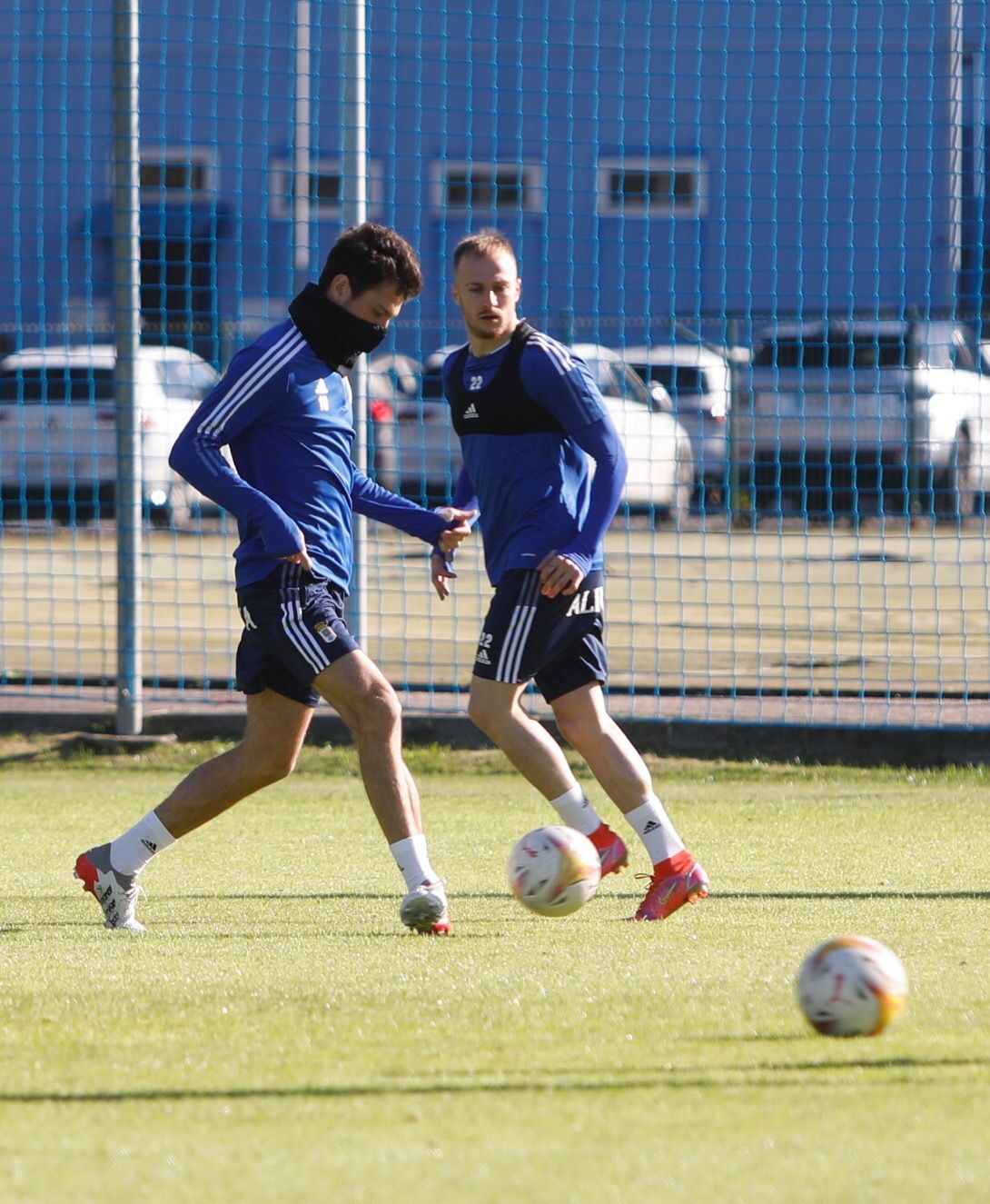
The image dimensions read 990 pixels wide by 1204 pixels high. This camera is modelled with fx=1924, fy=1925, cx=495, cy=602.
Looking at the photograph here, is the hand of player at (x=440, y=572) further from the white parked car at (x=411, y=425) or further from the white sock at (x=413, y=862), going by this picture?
the white parked car at (x=411, y=425)

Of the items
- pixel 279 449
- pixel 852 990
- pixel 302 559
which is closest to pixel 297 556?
pixel 302 559

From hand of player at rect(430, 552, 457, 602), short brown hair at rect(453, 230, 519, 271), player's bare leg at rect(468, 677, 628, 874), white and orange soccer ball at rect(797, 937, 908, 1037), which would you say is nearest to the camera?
white and orange soccer ball at rect(797, 937, 908, 1037)

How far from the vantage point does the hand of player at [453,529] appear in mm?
6203

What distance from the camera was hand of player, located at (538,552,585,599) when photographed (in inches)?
227

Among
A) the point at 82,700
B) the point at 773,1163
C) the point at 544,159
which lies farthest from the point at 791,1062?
the point at 544,159

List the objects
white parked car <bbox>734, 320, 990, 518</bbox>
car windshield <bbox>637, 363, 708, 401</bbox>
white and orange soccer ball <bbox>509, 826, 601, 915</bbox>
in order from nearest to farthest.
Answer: white and orange soccer ball <bbox>509, 826, 601, 915</bbox> < white parked car <bbox>734, 320, 990, 518</bbox> < car windshield <bbox>637, 363, 708, 401</bbox>

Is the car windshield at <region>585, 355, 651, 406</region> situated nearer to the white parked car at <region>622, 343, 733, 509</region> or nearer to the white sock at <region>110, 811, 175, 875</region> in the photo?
the white parked car at <region>622, 343, 733, 509</region>

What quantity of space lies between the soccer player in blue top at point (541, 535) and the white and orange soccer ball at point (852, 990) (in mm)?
1611

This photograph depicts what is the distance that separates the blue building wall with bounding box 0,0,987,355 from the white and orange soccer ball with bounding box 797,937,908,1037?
673 centimetres

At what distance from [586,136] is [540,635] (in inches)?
427

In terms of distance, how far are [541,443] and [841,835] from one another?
252 centimetres

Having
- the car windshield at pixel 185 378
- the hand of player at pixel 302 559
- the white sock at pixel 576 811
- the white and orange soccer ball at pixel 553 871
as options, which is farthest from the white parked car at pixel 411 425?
the white and orange soccer ball at pixel 553 871

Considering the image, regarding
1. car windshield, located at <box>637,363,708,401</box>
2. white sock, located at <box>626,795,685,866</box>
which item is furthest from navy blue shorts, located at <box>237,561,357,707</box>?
car windshield, located at <box>637,363,708,401</box>

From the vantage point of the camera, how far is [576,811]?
20.3 ft
